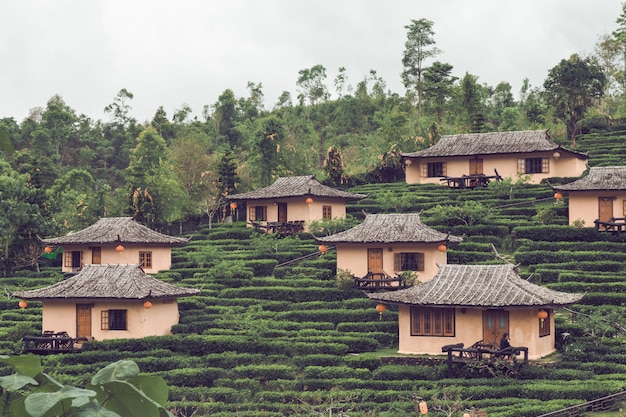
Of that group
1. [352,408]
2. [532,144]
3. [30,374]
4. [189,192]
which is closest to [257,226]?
[189,192]

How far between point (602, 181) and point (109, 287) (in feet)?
84.5

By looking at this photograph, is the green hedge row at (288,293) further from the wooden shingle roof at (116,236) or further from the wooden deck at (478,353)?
the wooden deck at (478,353)

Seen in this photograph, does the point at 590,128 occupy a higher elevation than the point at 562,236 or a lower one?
higher

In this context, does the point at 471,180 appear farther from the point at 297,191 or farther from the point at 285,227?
the point at 285,227

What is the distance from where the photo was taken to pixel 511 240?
48375 millimetres

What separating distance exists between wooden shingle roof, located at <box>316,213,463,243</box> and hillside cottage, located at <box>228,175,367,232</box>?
926 centimetres

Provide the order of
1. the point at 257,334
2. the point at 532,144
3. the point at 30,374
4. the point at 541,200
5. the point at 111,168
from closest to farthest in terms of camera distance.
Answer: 1. the point at 30,374
2. the point at 257,334
3. the point at 541,200
4. the point at 532,144
5. the point at 111,168

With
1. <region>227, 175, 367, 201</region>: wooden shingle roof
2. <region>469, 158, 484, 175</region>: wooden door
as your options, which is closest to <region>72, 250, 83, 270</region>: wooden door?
<region>227, 175, 367, 201</region>: wooden shingle roof

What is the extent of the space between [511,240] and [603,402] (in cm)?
2158

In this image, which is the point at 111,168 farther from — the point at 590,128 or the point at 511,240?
the point at 511,240

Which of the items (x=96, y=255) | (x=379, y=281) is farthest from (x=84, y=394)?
(x=96, y=255)

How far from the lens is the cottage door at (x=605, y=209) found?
48031 millimetres

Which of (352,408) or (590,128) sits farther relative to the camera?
(590,128)

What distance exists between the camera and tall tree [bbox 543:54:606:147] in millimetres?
69938
